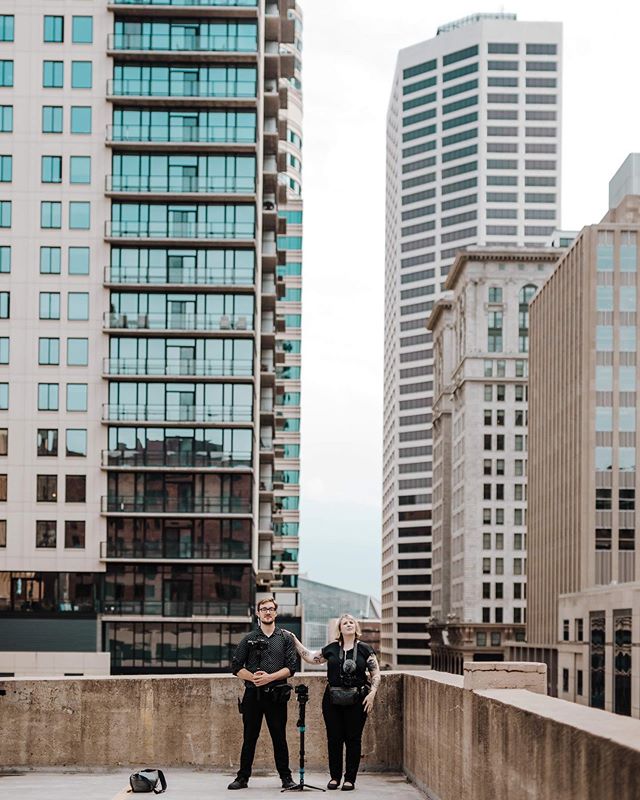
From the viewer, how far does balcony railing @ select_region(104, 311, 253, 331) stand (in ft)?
226

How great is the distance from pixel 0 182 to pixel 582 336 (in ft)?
169

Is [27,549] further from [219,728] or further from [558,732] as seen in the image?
[558,732]

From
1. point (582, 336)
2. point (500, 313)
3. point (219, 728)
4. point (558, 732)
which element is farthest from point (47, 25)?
point (500, 313)

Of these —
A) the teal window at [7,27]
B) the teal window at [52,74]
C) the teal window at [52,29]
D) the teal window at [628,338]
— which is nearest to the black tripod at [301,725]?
the teal window at [52,74]

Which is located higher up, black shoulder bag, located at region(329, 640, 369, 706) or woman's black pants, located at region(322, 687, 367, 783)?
black shoulder bag, located at region(329, 640, 369, 706)

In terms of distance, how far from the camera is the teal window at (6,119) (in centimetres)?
6838

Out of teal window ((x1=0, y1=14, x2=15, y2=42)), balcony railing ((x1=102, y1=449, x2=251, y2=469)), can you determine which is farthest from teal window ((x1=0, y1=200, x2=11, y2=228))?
balcony railing ((x1=102, y1=449, x2=251, y2=469))

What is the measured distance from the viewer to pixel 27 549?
66312 millimetres

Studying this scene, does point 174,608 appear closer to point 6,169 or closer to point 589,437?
point 6,169

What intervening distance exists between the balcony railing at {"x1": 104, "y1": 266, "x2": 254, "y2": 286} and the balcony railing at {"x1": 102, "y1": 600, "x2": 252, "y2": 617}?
16019 millimetres

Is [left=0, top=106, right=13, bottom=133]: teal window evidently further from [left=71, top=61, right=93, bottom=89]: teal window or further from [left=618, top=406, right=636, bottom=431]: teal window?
[left=618, top=406, right=636, bottom=431]: teal window

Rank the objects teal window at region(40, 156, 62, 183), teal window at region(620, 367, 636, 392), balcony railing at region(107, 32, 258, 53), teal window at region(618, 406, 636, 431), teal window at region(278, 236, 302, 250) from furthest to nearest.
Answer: teal window at region(278, 236, 302, 250)
teal window at region(620, 367, 636, 392)
teal window at region(618, 406, 636, 431)
balcony railing at region(107, 32, 258, 53)
teal window at region(40, 156, 62, 183)

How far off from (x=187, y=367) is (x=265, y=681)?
57.1m

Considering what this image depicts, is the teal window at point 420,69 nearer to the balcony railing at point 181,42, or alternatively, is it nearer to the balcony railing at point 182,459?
the balcony railing at point 181,42
